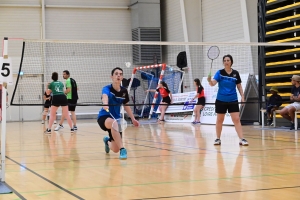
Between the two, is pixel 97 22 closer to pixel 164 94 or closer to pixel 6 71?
pixel 164 94

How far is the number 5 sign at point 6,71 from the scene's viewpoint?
6570 mm

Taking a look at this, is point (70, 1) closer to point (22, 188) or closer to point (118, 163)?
point (118, 163)

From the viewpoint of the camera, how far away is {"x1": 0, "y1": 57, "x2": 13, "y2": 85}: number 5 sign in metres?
6.57

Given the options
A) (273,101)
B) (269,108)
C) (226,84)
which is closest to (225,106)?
(226,84)

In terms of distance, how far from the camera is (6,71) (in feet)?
21.7

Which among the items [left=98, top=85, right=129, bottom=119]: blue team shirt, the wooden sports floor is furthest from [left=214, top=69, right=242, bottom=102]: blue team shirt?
[left=98, top=85, right=129, bottom=119]: blue team shirt

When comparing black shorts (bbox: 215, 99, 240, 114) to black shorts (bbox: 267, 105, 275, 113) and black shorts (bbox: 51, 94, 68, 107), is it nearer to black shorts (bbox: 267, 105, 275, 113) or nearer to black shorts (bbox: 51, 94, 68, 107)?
black shorts (bbox: 51, 94, 68, 107)

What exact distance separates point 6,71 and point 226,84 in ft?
18.7

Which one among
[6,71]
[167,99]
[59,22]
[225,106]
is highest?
[59,22]

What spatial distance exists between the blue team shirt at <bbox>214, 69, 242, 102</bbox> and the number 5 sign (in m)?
5.52

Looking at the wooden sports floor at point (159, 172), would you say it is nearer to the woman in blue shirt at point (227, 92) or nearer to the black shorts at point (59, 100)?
the woman in blue shirt at point (227, 92)

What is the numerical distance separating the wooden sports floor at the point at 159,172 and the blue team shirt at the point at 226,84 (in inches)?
41.6

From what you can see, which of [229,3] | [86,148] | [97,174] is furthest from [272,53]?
[97,174]

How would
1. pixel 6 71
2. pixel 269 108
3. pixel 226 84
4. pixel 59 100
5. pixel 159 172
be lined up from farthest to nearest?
pixel 269 108 → pixel 59 100 → pixel 226 84 → pixel 159 172 → pixel 6 71
